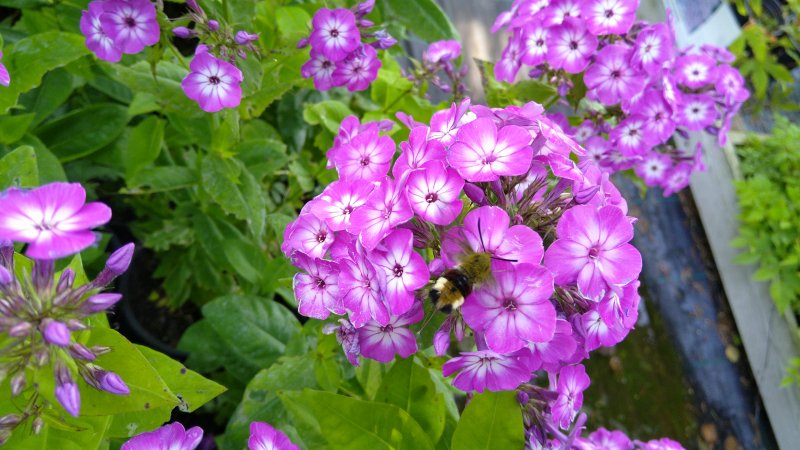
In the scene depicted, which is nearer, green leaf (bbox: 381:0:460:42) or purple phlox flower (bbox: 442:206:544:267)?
purple phlox flower (bbox: 442:206:544:267)

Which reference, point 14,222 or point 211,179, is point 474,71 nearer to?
point 211,179

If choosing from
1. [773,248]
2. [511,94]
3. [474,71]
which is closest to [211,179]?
[511,94]

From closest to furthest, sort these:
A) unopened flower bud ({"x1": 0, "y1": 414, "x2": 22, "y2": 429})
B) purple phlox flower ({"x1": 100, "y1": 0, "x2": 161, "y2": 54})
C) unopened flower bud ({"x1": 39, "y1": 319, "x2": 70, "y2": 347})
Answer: unopened flower bud ({"x1": 39, "y1": 319, "x2": 70, "y2": 347}) < unopened flower bud ({"x1": 0, "y1": 414, "x2": 22, "y2": 429}) < purple phlox flower ({"x1": 100, "y1": 0, "x2": 161, "y2": 54})

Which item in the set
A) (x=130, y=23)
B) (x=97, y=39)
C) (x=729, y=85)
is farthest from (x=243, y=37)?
(x=729, y=85)

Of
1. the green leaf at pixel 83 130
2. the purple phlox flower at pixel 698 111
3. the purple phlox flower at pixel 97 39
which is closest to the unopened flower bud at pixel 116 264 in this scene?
the purple phlox flower at pixel 97 39

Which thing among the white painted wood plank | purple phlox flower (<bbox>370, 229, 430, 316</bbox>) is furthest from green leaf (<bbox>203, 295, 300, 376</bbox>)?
the white painted wood plank

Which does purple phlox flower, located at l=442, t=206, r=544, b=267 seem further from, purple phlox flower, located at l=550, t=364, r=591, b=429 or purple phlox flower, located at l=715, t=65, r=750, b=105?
purple phlox flower, located at l=715, t=65, r=750, b=105
